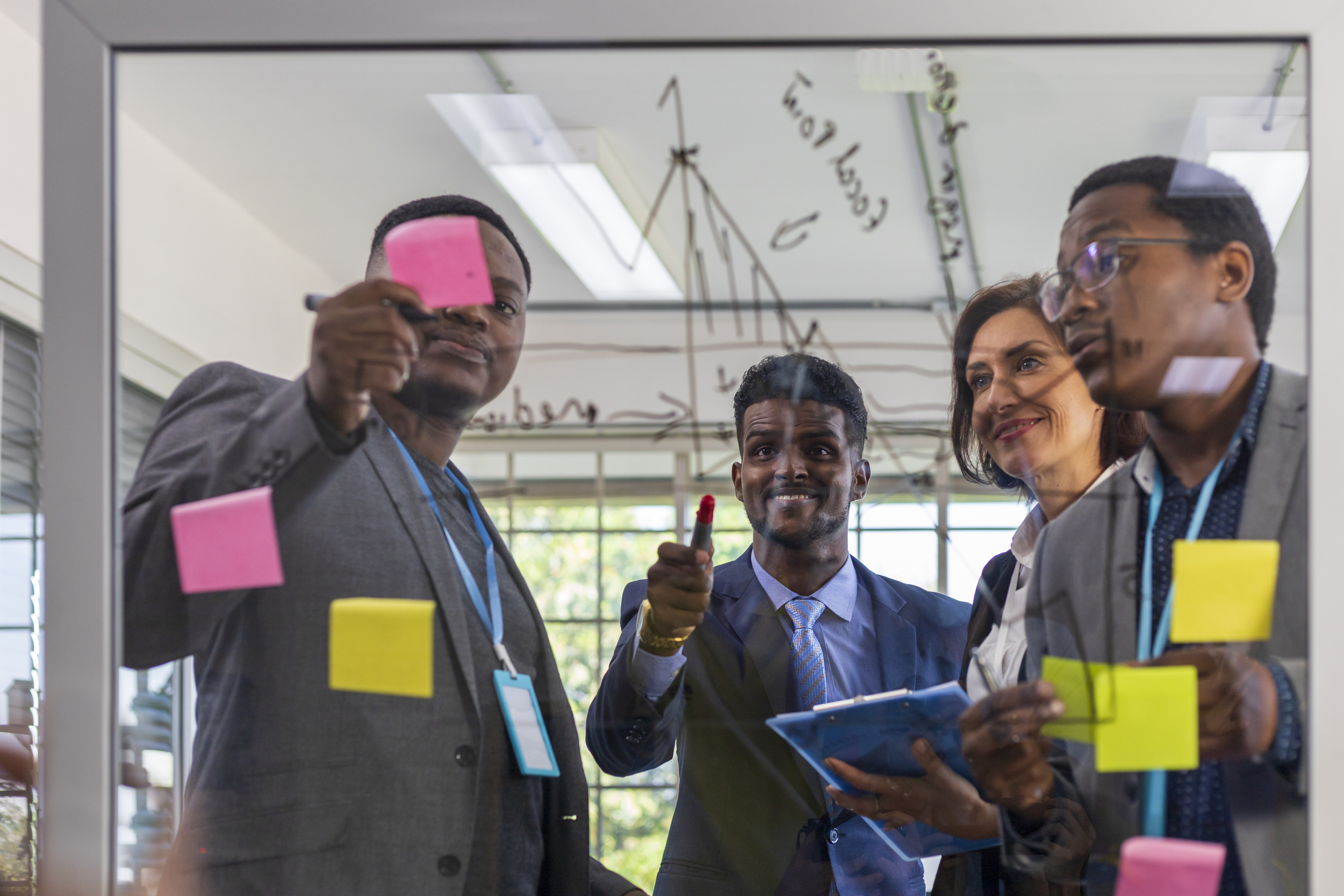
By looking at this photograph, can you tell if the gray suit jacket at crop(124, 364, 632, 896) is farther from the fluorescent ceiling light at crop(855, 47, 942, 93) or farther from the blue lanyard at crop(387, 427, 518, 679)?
the fluorescent ceiling light at crop(855, 47, 942, 93)

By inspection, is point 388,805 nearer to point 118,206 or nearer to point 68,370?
point 68,370

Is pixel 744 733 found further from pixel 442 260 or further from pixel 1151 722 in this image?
pixel 442 260

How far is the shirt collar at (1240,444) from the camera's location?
785 mm

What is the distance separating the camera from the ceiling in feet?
2.60

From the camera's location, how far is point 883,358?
808 millimetres

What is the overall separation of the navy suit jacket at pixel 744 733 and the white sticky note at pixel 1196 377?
26 cm

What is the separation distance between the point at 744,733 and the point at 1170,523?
0.40 meters

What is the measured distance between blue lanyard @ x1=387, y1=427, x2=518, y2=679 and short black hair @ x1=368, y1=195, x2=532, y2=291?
0.18 m

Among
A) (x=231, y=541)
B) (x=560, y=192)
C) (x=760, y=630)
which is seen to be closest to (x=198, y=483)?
(x=231, y=541)

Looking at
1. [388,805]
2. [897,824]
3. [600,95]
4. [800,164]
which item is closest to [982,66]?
[800,164]

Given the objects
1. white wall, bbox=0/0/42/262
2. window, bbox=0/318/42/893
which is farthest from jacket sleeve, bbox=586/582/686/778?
white wall, bbox=0/0/42/262

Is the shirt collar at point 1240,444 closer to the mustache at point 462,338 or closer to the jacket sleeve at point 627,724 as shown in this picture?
the jacket sleeve at point 627,724

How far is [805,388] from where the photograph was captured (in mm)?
827

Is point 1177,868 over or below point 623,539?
below
